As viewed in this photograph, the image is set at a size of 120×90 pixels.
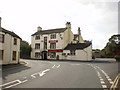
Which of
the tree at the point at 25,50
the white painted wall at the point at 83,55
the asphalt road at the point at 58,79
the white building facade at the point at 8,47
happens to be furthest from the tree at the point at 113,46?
the asphalt road at the point at 58,79

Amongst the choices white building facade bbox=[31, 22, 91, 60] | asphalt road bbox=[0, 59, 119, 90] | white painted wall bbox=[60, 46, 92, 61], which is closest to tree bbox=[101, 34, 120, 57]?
white painted wall bbox=[60, 46, 92, 61]

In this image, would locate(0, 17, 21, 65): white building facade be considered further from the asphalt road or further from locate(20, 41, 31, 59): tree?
locate(20, 41, 31, 59): tree

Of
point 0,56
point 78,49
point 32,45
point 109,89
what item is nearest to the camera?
point 109,89

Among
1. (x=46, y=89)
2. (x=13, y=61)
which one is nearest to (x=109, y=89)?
(x=46, y=89)

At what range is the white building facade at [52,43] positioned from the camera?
52928 millimetres

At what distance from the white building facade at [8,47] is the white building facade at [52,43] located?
23079 mm

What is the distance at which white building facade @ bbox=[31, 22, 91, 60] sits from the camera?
52928 mm

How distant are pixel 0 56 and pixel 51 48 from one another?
30.8m

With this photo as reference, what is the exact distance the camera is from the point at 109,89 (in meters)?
Answer: 8.17

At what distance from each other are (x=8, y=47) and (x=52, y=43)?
28968 mm

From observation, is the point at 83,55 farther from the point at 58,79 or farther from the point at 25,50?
the point at 58,79

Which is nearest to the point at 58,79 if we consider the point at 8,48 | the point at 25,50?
the point at 8,48

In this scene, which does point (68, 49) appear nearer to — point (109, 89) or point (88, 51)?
point (88, 51)

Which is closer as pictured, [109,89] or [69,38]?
[109,89]
